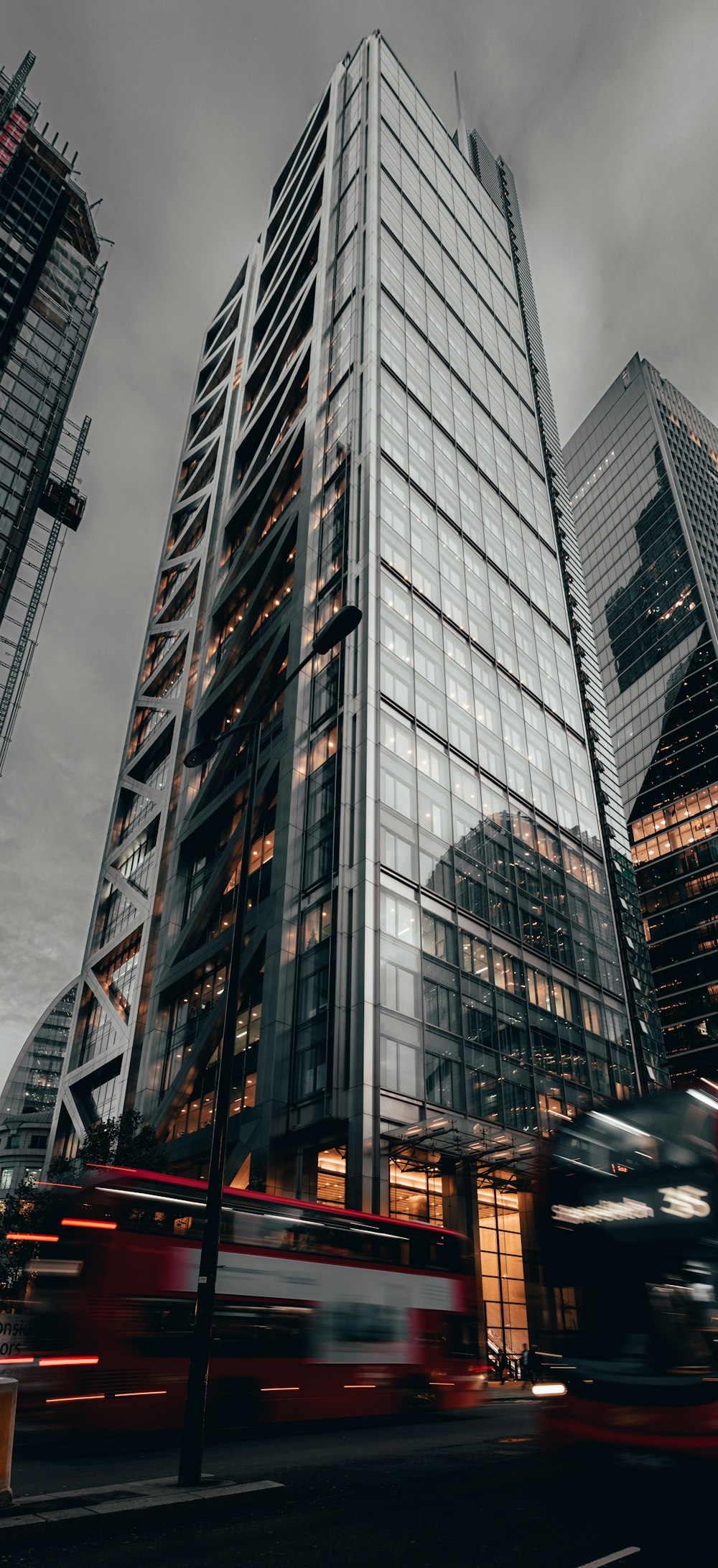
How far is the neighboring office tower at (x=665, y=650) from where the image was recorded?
87000 mm

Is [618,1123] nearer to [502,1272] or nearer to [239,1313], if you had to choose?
[239,1313]

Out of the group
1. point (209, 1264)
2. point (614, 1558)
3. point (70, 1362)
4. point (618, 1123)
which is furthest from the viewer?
point (70, 1362)

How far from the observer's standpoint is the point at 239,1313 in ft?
44.7

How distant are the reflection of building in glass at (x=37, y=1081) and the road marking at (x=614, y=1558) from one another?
119344 millimetres

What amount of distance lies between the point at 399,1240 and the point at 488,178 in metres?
111

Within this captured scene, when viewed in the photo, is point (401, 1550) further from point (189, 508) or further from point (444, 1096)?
point (189, 508)

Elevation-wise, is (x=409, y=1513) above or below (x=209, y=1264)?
below

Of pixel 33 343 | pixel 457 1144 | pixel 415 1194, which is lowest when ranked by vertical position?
pixel 415 1194

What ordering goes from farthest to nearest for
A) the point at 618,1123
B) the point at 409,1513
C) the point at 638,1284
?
the point at 618,1123, the point at 638,1284, the point at 409,1513

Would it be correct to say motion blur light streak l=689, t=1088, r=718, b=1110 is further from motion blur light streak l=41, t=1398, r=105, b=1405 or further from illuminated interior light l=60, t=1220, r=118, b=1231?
motion blur light streak l=41, t=1398, r=105, b=1405

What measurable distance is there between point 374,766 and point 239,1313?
23.1m

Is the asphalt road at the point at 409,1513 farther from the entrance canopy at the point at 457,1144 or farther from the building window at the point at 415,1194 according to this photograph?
the building window at the point at 415,1194

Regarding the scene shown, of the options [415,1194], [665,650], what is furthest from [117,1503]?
[665,650]

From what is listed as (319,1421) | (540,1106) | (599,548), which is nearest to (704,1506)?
(319,1421)
